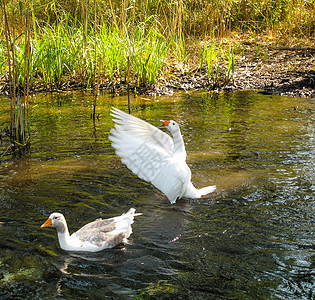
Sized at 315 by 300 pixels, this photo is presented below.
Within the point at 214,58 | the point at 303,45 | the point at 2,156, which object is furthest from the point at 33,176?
the point at 303,45

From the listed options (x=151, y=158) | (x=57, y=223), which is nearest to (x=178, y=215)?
(x=151, y=158)

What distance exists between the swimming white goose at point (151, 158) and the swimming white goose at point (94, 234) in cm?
82

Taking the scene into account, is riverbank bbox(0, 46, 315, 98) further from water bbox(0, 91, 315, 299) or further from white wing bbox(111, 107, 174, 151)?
white wing bbox(111, 107, 174, 151)

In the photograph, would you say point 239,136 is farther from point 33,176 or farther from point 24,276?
point 24,276

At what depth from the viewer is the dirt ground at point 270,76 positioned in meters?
10.6

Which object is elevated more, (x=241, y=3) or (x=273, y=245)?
(x=241, y=3)

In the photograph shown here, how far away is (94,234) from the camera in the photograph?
409 centimetres

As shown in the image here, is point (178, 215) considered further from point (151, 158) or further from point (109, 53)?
point (109, 53)

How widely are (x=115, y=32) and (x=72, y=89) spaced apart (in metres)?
1.81

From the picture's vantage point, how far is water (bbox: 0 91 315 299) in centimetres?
342

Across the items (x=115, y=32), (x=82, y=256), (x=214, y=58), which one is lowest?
(x=82, y=256)

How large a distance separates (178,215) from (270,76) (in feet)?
25.4

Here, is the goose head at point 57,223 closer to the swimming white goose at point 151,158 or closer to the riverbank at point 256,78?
the swimming white goose at point 151,158

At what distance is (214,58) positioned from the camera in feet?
35.5
